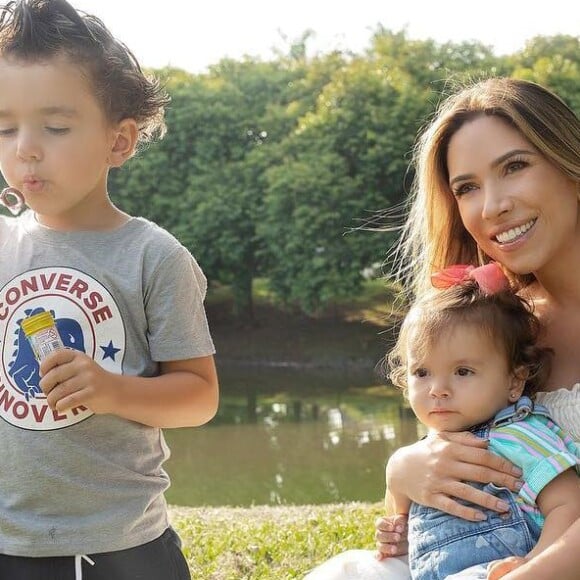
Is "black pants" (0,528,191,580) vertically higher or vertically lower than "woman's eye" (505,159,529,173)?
lower

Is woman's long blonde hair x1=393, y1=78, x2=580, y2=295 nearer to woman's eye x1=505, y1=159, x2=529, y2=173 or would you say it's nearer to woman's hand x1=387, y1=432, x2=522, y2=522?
woman's eye x1=505, y1=159, x2=529, y2=173

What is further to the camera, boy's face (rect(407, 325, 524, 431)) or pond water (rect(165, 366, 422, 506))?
pond water (rect(165, 366, 422, 506))

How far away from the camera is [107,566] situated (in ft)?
6.56

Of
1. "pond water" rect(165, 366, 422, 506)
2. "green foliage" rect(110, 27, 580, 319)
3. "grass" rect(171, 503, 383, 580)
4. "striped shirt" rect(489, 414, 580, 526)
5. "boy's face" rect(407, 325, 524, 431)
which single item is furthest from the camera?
"green foliage" rect(110, 27, 580, 319)

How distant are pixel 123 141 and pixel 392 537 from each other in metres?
1.18

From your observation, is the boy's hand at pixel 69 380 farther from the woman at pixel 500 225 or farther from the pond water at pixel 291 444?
the pond water at pixel 291 444

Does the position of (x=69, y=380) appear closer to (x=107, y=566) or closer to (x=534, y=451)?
(x=107, y=566)

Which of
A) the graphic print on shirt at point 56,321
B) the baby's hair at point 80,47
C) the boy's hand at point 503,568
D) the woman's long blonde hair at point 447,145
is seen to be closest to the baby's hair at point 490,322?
the woman's long blonde hair at point 447,145

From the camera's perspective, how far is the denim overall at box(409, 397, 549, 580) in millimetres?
2088

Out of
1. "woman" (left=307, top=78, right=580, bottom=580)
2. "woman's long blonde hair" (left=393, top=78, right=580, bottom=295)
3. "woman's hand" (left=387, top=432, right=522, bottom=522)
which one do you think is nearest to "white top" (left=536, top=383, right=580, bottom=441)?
"woman" (left=307, top=78, right=580, bottom=580)

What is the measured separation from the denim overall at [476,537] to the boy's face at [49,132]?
1118 mm

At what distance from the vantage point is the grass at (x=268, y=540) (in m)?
4.18

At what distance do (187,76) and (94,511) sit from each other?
848 inches

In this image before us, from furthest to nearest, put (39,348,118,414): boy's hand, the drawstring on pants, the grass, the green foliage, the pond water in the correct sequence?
the green foliage
the pond water
the grass
the drawstring on pants
(39,348,118,414): boy's hand
